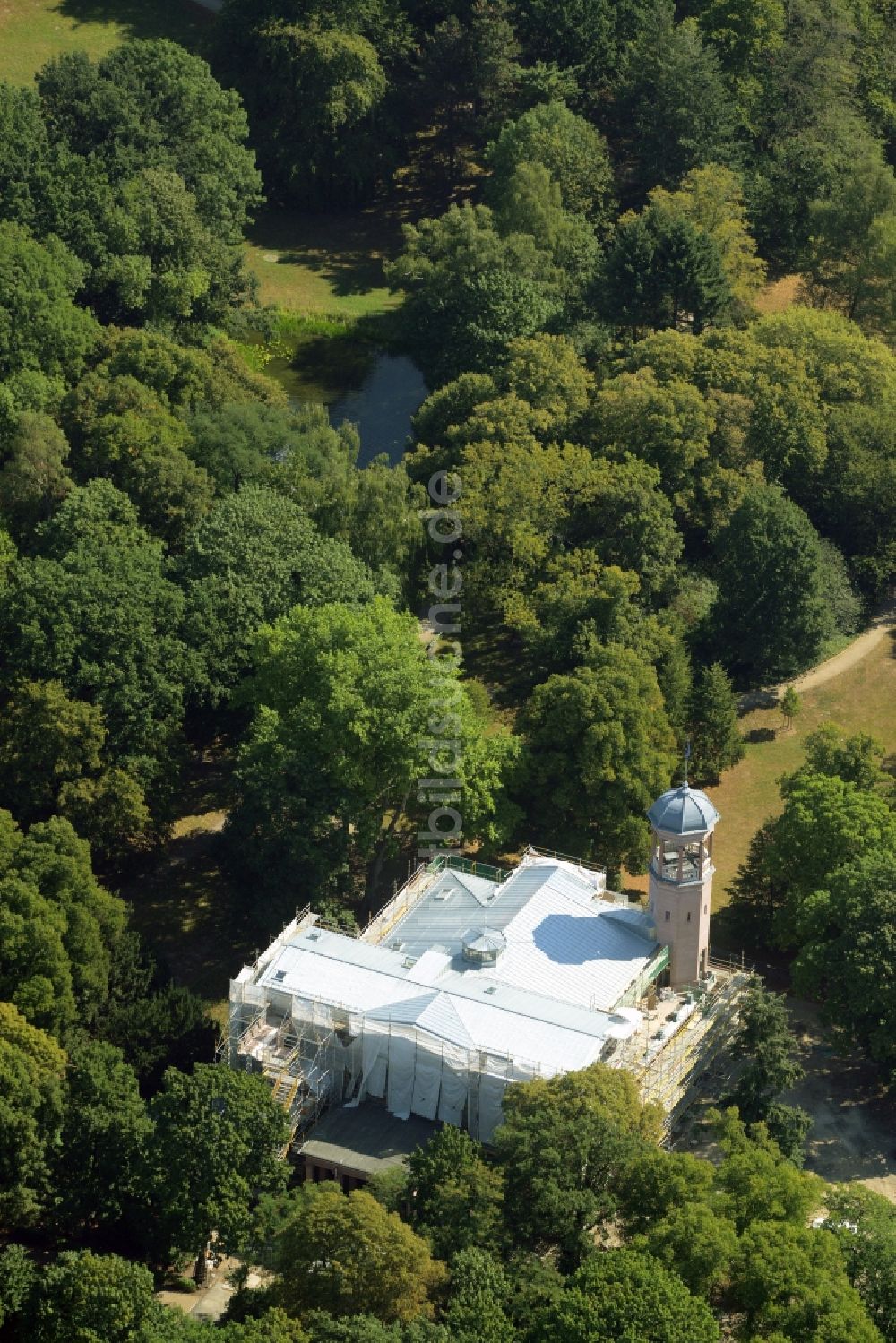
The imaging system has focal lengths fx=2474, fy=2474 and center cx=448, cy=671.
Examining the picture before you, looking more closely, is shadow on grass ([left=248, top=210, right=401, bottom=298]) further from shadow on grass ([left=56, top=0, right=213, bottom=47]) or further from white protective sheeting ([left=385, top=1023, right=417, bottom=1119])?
white protective sheeting ([left=385, top=1023, right=417, bottom=1119])

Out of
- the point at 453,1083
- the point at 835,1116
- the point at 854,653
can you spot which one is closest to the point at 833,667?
the point at 854,653

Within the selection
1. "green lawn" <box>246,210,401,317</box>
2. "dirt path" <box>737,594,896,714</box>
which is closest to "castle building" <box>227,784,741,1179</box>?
"dirt path" <box>737,594,896,714</box>

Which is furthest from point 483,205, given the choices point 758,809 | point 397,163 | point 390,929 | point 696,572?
point 390,929

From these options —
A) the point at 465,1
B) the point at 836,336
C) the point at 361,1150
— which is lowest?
the point at 361,1150

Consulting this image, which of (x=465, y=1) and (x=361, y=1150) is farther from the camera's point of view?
(x=465, y=1)

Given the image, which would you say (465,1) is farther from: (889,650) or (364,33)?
(889,650)

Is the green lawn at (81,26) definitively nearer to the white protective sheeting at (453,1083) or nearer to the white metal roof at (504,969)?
the white metal roof at (504,969)

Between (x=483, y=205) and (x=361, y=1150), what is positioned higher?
(x=483, y=205)
